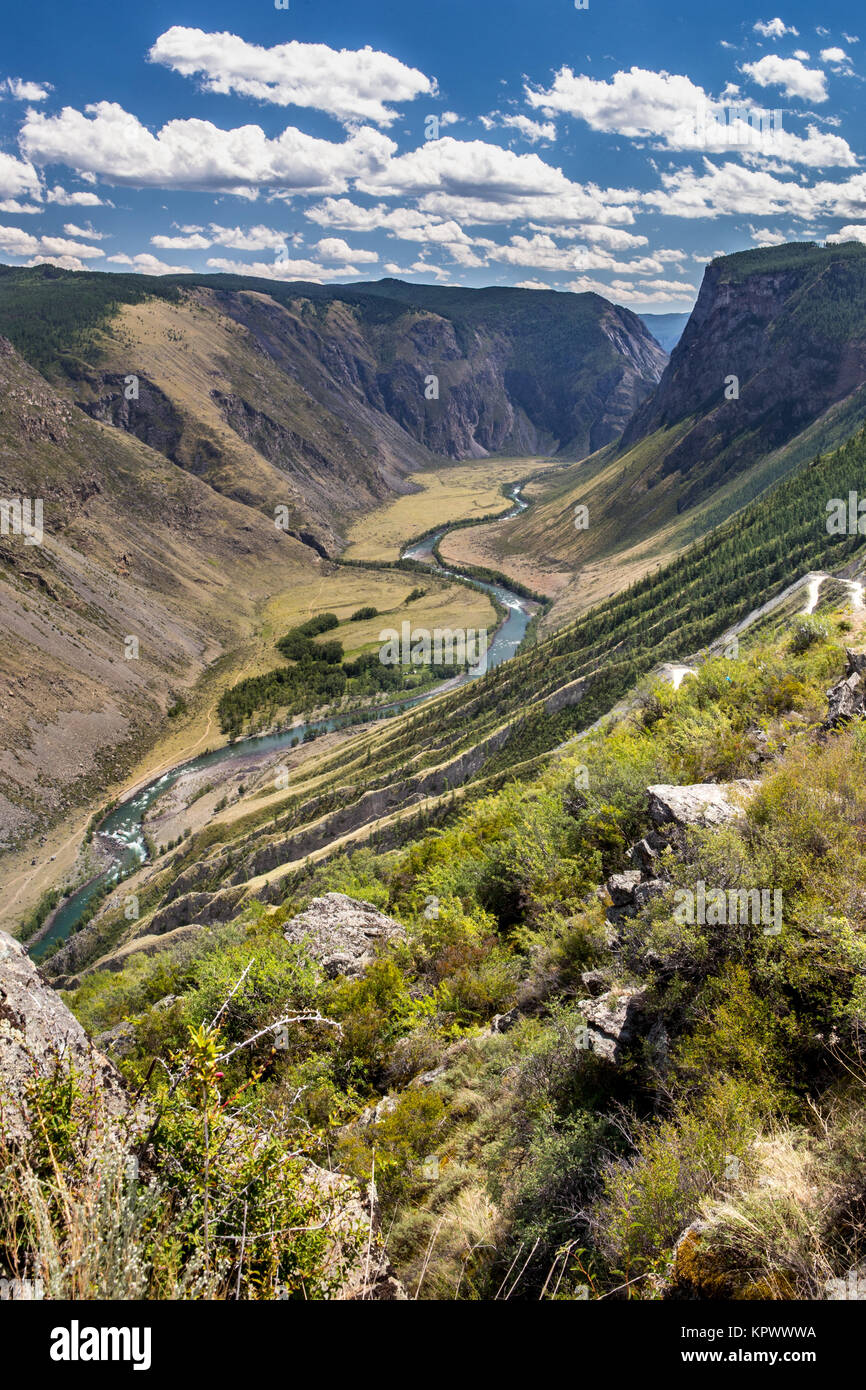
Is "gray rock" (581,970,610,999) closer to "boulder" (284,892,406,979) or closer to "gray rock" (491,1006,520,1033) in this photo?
"gray rock" (491,1006,520,1033)

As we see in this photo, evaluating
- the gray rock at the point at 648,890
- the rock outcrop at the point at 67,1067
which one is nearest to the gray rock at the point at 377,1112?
the rock outcrop at the point at 67,1067

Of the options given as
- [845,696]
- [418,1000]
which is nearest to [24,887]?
[418,1000]

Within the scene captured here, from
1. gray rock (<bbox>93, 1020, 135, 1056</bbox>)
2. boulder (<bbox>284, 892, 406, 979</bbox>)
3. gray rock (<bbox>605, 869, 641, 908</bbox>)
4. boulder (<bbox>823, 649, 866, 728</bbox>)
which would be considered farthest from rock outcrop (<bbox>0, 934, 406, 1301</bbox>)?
gray rock (<bbox>93, 1020, 135, 1056</bbox>)

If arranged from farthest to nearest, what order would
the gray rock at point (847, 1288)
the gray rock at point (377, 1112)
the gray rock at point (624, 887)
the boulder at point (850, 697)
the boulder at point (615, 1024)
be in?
the boulder at point (850, 697) < the gray rock at point (624, 887) < the gray rock at point (377, 1112) < the boulder at point (615, 1024) < the gray rock at point (847, 1288)

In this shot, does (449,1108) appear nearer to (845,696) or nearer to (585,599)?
(845,696)

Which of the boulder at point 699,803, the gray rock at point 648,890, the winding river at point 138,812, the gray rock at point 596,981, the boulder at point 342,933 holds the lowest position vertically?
the winding river at point 138,812

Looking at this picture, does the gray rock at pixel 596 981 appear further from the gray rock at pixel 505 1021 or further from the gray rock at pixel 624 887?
the gray rock at pixel 505 1021

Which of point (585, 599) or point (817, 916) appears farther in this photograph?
point (585, 599)
